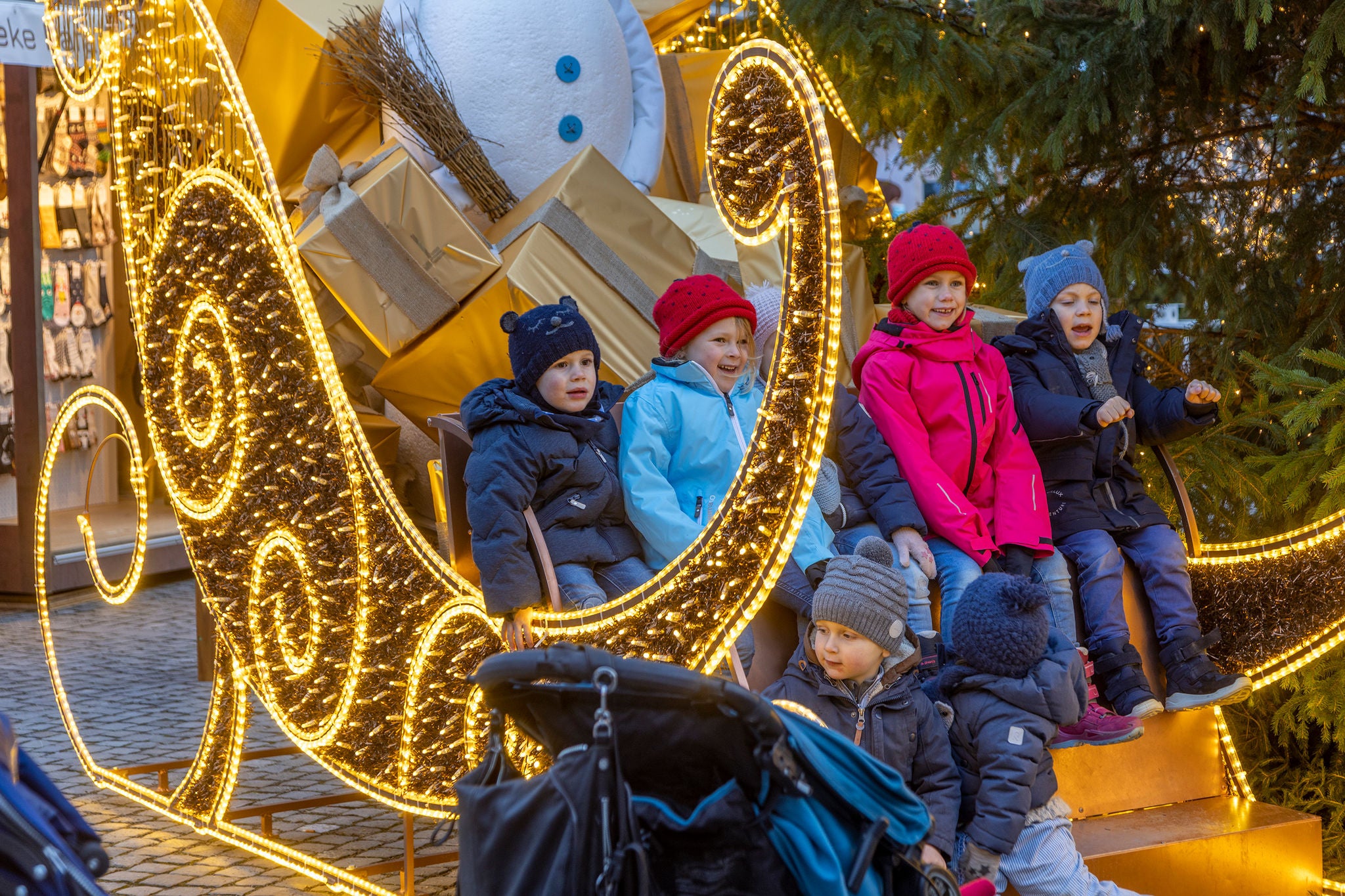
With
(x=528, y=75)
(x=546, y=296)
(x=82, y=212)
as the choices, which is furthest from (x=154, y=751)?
(x=82, y=212)

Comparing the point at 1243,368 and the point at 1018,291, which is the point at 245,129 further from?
the point at 1243,368

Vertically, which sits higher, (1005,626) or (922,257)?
(922,257)

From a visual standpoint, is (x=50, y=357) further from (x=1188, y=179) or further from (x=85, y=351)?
(x=1188, y=179)

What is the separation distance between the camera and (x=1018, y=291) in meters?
5.44

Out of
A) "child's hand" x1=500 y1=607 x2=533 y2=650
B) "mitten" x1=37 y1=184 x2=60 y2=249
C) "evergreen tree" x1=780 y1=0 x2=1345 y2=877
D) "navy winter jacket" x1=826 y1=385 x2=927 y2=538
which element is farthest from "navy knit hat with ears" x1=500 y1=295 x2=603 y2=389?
"mitten" x1=37 y1=184 x2=60 y2=249

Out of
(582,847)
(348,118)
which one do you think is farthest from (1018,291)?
(582,847)

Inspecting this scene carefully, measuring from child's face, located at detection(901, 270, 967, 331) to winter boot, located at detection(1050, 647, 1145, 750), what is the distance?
3.23 ft

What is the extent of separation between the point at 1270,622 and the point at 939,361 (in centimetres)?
113

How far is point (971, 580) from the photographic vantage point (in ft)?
12.0

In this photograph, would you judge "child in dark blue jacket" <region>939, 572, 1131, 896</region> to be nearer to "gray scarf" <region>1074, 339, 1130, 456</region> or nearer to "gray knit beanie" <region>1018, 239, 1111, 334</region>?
"gray scarf" <region>1074, 339, 1130, 456</region>

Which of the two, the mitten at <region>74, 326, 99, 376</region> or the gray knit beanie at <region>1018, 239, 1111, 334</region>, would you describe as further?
the mitten at <region>74, 326, 99, 376</region>

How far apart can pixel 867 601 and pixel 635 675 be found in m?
1.12

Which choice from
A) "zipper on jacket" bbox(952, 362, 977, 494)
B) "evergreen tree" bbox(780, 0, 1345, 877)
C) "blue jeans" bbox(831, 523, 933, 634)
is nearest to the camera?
"blue jeans" bbox(831, 523, 933, 634)

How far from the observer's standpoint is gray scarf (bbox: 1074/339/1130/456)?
4.09 m
